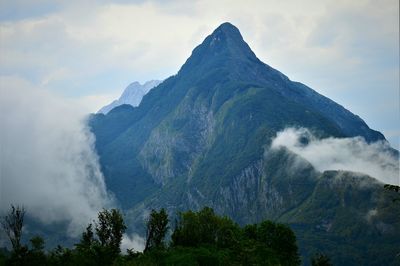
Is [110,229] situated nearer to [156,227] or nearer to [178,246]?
[156,227]

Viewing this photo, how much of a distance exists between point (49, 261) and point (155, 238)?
34480 millimetres

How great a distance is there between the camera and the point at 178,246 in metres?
146

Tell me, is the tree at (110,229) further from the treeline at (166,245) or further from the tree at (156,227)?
the tree at (156,227)

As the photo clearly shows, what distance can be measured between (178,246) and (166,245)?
22.8 meters

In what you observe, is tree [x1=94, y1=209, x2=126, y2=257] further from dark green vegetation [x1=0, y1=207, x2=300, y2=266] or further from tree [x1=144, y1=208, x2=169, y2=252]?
tree [x1=144, y1=208, x2=169, y2=252]

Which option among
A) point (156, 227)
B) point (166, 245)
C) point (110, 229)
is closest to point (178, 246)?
point (156, 227)

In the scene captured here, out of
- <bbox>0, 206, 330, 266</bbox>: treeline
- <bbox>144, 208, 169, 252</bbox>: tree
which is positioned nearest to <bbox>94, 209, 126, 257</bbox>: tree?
<bbox>0, 206, 330, 266</bbox>: treeline

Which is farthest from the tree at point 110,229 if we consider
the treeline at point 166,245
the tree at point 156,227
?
the tree at point 156,227

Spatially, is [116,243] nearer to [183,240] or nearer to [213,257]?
[183,240]

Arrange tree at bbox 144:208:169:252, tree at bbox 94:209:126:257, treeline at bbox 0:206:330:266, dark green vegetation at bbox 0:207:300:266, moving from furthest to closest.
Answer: tree at bbox 144:208:169:252 → tree at bbox 94:209:126:257 → treeline at bbox 0:206:330:266 → dark green vegetation at bbox 0:207:300:266

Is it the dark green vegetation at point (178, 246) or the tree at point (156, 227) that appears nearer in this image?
the dark green vegetation at point (178, 246)

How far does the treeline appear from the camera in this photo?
125m

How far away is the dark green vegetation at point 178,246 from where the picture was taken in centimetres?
12400

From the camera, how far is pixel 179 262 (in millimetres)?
121062
